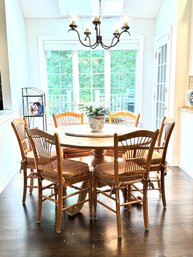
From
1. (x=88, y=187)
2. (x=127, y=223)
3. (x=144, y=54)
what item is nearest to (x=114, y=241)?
(x=127, y=223)

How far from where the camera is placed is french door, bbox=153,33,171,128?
4.13 meters

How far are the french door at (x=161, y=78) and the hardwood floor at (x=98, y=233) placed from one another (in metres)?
1.95

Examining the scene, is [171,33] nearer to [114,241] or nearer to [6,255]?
[114,241]

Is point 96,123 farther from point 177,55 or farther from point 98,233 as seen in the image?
point 177,55

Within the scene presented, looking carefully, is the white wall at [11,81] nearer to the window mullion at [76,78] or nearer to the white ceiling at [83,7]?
the white ceiling at [83,7]

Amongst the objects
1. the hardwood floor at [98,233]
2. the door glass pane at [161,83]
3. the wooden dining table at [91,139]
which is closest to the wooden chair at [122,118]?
the wooden dining table at [91,139]

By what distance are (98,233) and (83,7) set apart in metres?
3.67

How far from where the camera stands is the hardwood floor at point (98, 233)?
2002 mm

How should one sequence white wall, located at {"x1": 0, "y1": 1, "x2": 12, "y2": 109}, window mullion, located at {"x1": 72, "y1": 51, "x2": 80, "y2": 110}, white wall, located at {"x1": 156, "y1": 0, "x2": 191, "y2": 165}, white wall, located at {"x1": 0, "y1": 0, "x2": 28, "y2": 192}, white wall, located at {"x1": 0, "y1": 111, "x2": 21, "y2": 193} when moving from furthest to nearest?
window mullion, located at {"x1": 72, "y1": 51, "x2": 80, "y2": 110} → white wall, located at {"x1": 156, "y1": 0, "x2": 191, "y2": 165} → white wall, located at {"x1": 0, "y1": 1, "x2": 12, "y2": 109} → white wall, located at {"x1": 0, "y1": 0, "x2": 28, "y2": 192} → white wall, located at {"x1": 0, "y1": 111, "x2": 21, "y2": 193}

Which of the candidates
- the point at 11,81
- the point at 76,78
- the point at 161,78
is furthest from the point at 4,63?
the point at 161,78

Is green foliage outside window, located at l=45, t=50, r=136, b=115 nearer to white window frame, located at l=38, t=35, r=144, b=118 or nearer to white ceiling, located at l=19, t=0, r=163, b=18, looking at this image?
white window frame, located at l=38, t=35, r=144, b=118

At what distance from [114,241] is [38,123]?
335cm

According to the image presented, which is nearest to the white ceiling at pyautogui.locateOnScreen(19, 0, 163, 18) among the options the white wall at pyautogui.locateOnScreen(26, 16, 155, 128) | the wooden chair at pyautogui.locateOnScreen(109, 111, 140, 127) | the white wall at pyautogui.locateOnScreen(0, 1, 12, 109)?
the white wall at pyautogui.locateOnScreen(26, 16, 155, 128)

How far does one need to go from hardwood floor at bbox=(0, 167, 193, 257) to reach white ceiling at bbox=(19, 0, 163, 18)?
3.15 meters
